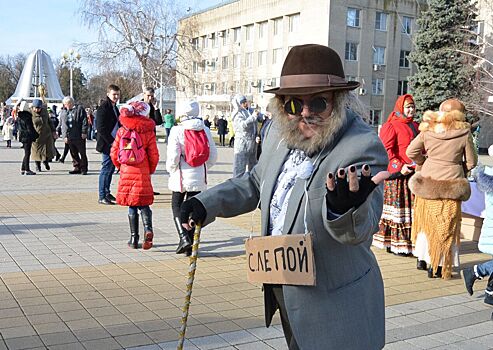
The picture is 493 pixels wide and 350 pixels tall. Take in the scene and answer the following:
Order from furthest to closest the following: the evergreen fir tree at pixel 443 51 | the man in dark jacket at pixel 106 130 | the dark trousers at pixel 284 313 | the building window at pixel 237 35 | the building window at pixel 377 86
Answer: the building window at pixel 237 35 → the building window at pixel 377 86 → the evergreen fir tree at pixel 443 51 → the man in dark jacket at pixel 106 130 → the dark trousers at pixel 284 313

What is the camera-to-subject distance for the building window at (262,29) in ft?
188

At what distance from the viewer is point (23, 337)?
415 cm

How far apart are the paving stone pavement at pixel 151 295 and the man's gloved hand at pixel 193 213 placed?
39 cm

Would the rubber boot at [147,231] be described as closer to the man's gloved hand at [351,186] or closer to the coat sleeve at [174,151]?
the coat sleeve at [174,151]

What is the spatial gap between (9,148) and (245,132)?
14.8m

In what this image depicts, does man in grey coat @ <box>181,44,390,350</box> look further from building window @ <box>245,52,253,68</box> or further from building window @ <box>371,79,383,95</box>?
building window @ <box>245,52,253,68</box>

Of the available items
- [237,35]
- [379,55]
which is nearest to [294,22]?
[379,55]

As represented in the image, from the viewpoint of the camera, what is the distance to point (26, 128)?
13859mm

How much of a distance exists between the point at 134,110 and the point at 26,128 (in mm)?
7913

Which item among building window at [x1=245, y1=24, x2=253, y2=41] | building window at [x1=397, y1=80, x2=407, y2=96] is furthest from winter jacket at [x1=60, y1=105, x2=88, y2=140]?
building window at [x1=245, y1=24, x2=253, y2=41]

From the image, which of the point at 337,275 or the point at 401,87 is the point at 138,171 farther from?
the point at 401,87

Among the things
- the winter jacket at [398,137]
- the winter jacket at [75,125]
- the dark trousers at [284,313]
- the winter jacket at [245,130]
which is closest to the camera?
the dark trousers at [284,313]

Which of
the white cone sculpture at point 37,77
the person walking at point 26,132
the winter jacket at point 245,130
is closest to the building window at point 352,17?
the white cone sculpture at point 37,77

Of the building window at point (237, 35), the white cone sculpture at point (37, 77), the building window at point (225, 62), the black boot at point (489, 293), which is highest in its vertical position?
the building window at point (237, 35)
